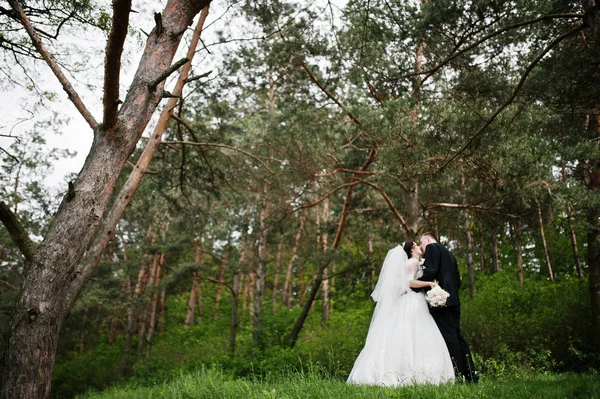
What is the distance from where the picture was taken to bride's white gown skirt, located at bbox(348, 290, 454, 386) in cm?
525

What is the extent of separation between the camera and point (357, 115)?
9930mm

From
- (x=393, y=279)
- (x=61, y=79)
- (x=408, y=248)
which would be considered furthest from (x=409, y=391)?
(x=61, y=79)

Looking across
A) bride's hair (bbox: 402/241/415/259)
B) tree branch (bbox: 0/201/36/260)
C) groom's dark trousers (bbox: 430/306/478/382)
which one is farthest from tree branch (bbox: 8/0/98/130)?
groom's dark trousers (bbox: 430/306/478/382)

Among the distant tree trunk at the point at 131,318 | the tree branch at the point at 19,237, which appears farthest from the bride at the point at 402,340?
the distant tree trunk at the point at 131,318

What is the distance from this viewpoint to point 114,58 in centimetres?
368

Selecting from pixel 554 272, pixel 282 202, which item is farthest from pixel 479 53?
pixel 554 272

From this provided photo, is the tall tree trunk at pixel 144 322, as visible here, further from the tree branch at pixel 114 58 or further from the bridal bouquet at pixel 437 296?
the tree branch at pixel 114 58

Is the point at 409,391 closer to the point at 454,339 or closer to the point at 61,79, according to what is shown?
the point at 454,339

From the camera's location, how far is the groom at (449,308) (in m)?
5.59

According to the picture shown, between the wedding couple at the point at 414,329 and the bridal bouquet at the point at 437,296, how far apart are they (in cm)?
14

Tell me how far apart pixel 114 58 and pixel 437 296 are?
4.36 m

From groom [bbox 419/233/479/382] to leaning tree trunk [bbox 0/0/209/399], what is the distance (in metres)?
3.89

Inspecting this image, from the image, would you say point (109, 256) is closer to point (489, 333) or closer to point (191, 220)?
point (191, 220)

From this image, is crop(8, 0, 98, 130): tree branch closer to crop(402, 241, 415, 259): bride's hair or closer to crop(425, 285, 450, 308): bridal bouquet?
crop(425, 285, 450, 308): bridal bouquet
